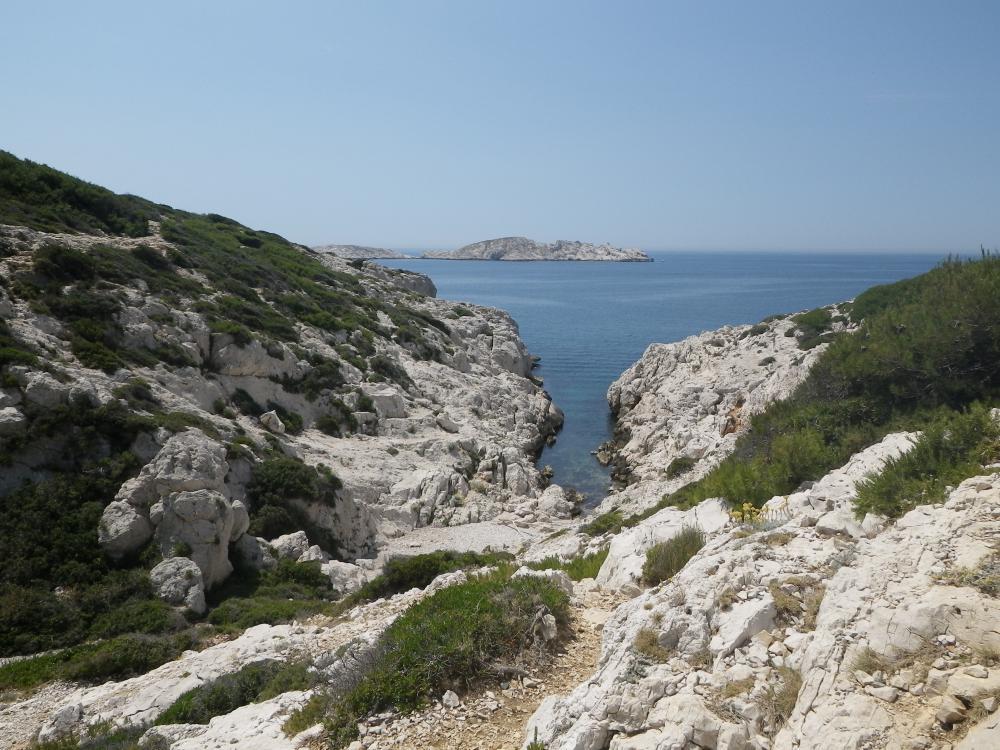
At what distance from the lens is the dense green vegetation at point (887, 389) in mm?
12133

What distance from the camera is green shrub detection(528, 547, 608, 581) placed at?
11.6 metres

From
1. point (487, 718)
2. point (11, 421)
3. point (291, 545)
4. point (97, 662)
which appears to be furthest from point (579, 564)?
point (11, 421)

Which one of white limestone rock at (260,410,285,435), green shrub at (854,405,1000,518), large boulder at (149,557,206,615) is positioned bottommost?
large boulder at (149,557,206,615)

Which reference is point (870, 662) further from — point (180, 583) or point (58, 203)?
point (58, 203)

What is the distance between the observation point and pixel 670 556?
9.37 m

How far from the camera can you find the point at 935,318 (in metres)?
14.3

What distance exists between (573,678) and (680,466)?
21.2m

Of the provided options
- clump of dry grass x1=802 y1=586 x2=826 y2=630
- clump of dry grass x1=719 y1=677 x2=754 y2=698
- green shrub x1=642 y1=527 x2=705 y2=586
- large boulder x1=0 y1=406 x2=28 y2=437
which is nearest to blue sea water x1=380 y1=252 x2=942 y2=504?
green shrub x1=642 y1=527 x2=705 y2=586

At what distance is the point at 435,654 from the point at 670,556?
4038mm

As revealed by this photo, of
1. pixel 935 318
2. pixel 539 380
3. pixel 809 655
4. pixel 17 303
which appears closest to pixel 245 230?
pixel 539 380

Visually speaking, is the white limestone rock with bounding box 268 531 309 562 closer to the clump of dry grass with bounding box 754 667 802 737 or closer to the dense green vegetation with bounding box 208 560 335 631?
the dense green vegetation with bounding box 208 560 335 631

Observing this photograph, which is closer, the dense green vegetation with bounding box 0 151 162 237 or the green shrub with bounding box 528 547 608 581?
the green shrub with bounding box 528 547 608 581

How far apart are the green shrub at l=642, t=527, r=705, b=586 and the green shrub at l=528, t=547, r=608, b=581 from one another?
1.98m

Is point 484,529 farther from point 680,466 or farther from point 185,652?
point 185,652
